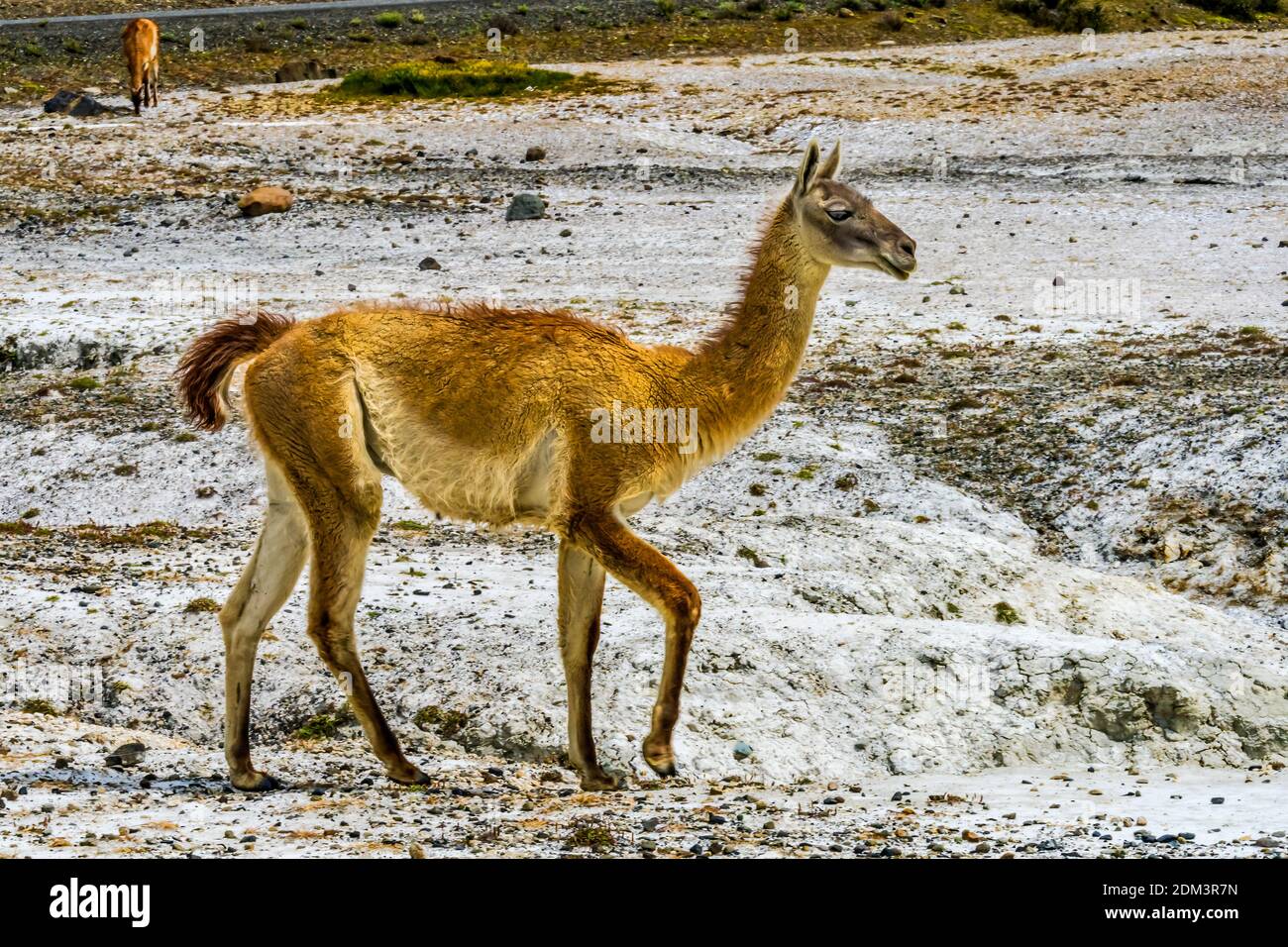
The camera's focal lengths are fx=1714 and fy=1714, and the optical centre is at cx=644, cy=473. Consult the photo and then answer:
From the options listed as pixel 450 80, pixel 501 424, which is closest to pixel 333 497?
pixel 501 424

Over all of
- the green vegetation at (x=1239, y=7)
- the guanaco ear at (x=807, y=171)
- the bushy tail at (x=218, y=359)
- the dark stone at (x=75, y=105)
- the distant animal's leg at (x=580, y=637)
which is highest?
the green vegetation at (x=1239, y=7)

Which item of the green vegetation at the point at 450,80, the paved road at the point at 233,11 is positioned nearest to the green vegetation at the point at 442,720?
the green vegetation at the point at 450,80

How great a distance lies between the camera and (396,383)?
762cm

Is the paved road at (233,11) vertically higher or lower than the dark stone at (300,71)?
higher

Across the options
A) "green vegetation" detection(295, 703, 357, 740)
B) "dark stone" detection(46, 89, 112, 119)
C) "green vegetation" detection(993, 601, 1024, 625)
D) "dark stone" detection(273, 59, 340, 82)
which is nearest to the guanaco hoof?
"green vegetation" detection(295, 703, 357, 740)

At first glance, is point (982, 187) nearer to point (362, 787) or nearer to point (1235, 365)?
point (1235, 365)

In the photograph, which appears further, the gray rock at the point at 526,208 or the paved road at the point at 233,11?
the paved road at the point at 233,11

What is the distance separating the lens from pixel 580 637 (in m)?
7.75

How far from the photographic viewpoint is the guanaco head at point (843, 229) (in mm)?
7809

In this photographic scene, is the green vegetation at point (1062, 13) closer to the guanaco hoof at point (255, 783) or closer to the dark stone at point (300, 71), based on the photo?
the dark stone at point (300, 71)

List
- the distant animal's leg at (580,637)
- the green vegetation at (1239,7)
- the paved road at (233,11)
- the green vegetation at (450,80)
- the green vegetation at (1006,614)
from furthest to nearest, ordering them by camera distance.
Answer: the paved road at (233,11) → the green vegetation at (1239,7) → the green vegetation at (450,80) → the green vegetation at (1006,614) → the distant animal's leg at (580,637)

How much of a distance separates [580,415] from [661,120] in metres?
20.3

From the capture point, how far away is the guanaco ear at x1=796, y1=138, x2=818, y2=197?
7875 mm
